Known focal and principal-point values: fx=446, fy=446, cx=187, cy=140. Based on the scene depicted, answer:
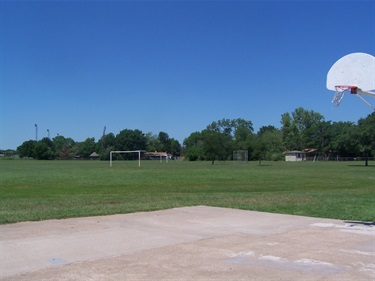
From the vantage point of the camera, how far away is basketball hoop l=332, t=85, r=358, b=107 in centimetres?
994

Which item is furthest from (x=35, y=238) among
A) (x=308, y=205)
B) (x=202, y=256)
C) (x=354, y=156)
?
(x=354, y=156)

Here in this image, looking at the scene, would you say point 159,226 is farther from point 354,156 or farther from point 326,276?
point 354,156

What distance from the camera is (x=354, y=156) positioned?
138 meters

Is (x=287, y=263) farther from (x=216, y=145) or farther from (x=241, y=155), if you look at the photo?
(x=241, y=155)

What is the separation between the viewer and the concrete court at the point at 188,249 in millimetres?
6227

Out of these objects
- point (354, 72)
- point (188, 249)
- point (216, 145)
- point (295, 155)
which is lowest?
point (188, 249)

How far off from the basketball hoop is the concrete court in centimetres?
289

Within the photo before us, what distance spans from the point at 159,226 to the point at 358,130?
74054mm

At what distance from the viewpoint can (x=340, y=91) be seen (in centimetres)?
1006

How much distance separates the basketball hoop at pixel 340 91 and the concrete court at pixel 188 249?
114 inches

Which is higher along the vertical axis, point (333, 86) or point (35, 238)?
point (333, 86)

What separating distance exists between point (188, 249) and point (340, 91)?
508 centimetres

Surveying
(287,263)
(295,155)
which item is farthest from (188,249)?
(295,155)

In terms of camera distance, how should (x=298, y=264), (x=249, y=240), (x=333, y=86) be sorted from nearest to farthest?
1. (x=298, y=264)
2. (x=249, y=240)
3. (x=333, y=86)
